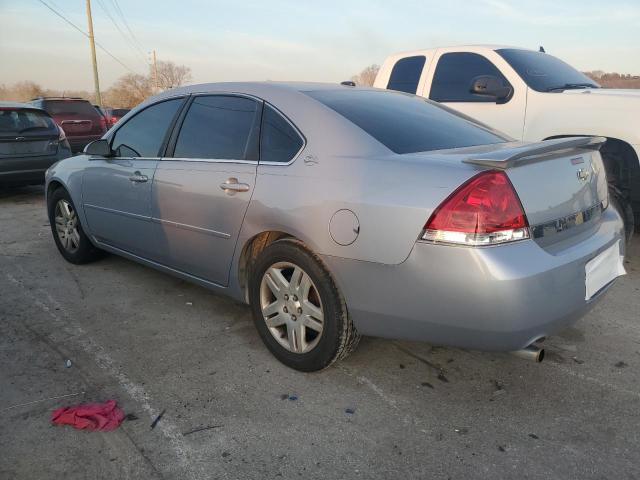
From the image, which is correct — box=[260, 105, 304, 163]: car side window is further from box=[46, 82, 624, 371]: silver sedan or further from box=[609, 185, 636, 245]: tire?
box=[609, 185, 636, 245]: tire

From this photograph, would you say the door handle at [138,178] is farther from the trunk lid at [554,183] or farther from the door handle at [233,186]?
the trunk lid at [554,183]

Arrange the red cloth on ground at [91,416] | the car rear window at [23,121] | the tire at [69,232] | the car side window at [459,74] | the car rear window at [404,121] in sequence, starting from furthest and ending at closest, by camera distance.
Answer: the car rear window at [23,121]
the car side window at [459,74]
the tire at [69,232]
the car rear window at [404,121]
the red cloth on ground at [91,416]

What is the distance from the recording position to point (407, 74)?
6.35 meters

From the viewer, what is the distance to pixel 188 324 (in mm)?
3639

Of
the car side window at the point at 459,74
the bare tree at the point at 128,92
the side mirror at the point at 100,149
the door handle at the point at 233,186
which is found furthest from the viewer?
the bare tree at the point at 128,92

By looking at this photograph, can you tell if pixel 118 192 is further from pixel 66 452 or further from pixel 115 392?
pixel 66 452

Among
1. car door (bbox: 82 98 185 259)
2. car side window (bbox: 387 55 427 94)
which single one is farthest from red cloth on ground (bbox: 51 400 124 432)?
car side window (bbox: 387 55 427 94)

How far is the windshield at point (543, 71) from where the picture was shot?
5.25 m

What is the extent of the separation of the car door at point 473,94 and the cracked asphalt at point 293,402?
217cm

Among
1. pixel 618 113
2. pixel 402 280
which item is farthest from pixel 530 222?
pixel 618 113

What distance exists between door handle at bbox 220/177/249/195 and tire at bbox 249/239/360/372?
38 centimetres

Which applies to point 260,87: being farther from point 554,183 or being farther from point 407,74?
point 407,74

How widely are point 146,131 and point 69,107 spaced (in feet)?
34.4

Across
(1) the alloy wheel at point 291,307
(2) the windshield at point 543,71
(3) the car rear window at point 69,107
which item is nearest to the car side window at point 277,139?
(1) the alloy wheel at point 291,307
